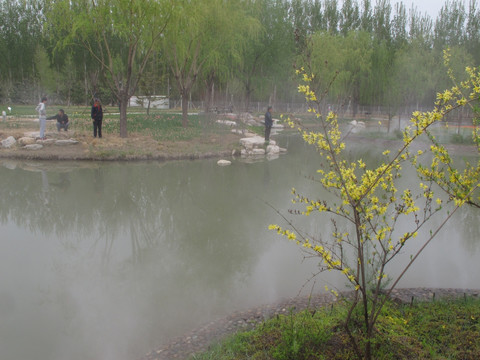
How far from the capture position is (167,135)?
58.4ft

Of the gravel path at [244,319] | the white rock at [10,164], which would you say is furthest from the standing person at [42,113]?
the gravel path at [244,319]

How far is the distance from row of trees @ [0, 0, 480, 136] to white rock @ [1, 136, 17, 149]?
3.81m

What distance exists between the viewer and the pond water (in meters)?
4.25

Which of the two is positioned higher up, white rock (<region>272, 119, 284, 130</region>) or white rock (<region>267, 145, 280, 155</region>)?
white rock (<region>272, 119, 284, 130</region>)

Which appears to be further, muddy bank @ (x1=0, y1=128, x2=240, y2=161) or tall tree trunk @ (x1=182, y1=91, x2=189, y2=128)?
tall tree trunk @ (x1=182, y1=91, x2=189, y2=128)

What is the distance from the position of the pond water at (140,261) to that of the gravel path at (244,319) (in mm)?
222

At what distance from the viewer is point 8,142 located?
14773 millimetres

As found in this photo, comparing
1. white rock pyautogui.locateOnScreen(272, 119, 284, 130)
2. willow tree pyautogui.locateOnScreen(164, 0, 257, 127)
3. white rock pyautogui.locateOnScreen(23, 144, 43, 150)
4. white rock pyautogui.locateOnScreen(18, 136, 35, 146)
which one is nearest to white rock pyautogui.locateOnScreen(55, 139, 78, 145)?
white rock pyautogui.locateOnScreen(23, 144, 43, 150)

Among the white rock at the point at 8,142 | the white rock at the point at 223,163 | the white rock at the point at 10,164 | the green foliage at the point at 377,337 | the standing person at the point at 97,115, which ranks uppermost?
the standing person at the point at 97,115

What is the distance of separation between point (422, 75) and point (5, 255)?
23.9 meters

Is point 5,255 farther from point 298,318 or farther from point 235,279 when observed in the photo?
point 298,318

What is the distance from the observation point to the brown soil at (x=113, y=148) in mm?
13844

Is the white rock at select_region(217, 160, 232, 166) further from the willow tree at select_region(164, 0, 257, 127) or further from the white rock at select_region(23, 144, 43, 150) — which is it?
the white rock at select_region(23, 144, 43, 150)

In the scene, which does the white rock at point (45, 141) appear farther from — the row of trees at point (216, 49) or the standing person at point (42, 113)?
the row of trees at point (216, 49)
